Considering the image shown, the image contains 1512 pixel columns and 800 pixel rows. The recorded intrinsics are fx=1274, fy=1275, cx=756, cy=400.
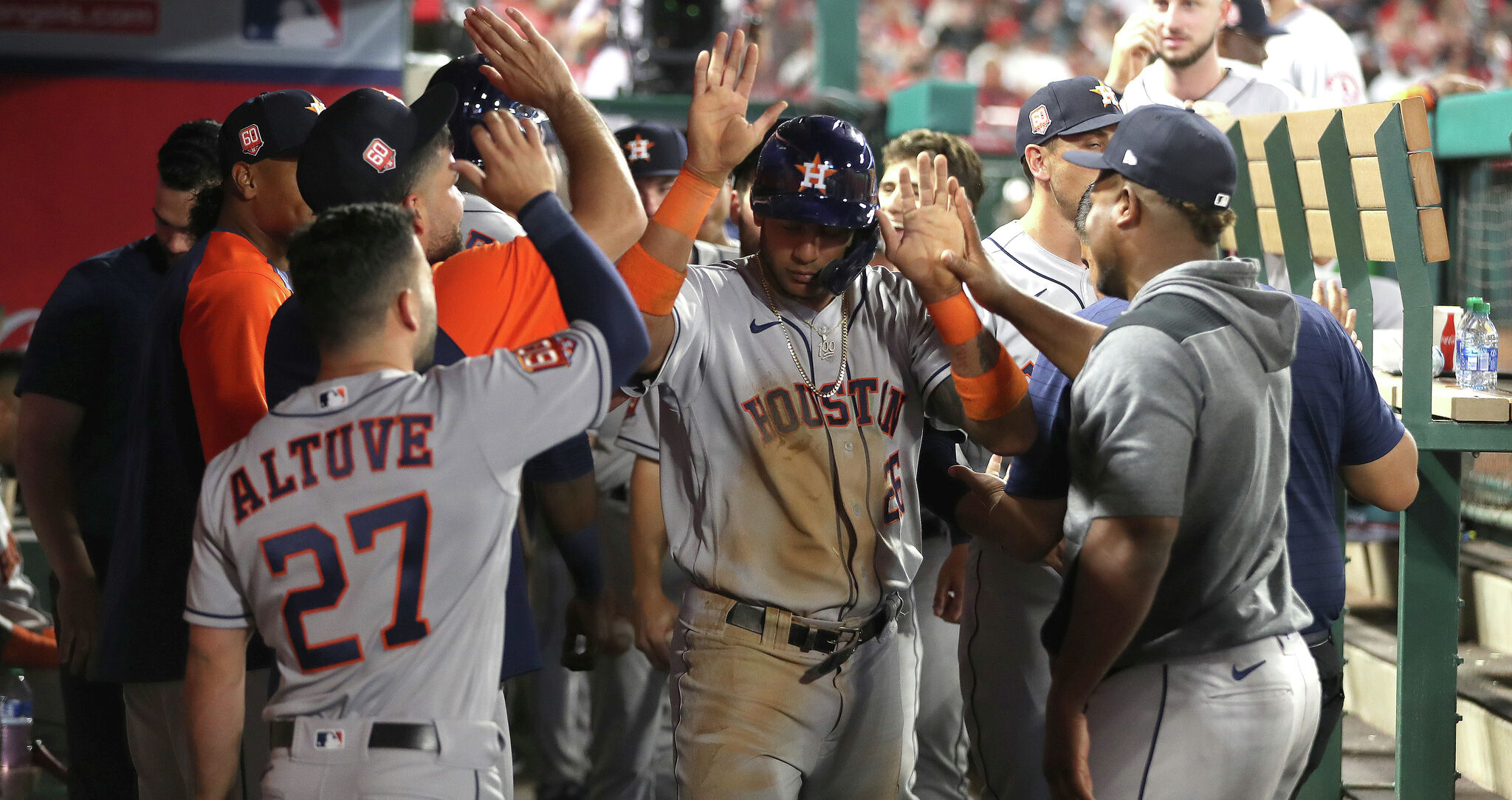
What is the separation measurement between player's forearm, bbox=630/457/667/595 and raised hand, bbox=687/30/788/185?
0.86m

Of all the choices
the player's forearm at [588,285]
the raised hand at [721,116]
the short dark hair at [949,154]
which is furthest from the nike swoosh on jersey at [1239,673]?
the short dark hair at [949,154]

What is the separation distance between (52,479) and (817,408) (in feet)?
6.98

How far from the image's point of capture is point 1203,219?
243 cm

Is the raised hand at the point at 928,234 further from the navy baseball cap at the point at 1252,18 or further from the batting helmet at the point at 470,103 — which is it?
the navy baseball cap at the point at 1252,18

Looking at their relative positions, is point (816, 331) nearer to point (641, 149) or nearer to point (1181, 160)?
point (1181, 160)

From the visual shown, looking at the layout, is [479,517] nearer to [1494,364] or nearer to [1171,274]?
[1171,274]

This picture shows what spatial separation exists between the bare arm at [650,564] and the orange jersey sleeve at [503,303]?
0.77 meters

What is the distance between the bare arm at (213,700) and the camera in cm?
201

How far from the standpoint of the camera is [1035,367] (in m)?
2.74

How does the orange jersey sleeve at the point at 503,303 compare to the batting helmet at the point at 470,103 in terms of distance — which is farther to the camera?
the batting helmet at the point at 470,103

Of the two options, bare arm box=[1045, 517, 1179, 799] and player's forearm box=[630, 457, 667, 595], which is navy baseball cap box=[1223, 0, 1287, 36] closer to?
player's forearm box=[630, 457, 667, 595]

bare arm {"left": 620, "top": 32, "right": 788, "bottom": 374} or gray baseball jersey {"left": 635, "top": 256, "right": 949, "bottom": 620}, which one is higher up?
bare arm {"left": 620, "top": 32, "right": 788, "bottom": 374}

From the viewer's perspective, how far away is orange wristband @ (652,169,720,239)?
8.03 feet

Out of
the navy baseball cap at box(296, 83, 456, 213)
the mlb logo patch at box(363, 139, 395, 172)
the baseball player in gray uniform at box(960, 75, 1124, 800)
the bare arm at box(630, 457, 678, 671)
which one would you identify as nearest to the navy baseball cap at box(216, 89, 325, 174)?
the navy baseball cap at box(296, 83, 456, 213)
